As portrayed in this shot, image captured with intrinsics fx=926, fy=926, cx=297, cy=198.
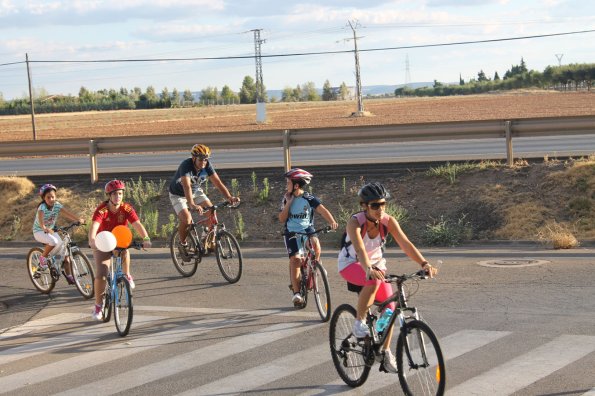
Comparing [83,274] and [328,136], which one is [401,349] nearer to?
[83,274]

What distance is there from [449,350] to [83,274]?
19.9ft

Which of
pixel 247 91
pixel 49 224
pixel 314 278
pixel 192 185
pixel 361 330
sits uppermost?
pixel 247 91

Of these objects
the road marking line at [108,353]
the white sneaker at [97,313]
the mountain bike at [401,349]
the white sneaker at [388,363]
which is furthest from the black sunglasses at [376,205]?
the white sneaker at [97,313]

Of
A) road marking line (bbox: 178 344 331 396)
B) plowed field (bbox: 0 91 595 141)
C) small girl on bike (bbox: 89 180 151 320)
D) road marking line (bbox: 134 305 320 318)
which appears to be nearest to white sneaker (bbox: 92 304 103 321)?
small girl on bike (bbox: 89 180 151 320)

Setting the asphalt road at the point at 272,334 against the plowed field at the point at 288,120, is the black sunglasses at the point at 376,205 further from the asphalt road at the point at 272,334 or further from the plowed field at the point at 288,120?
the plowed field at the point at 288,120

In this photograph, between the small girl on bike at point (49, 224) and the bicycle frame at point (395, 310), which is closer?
the bicycle frame at point (395, 310)

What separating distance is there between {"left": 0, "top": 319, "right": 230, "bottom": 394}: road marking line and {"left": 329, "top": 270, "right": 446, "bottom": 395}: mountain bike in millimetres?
2224

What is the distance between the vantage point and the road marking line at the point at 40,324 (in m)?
11.0

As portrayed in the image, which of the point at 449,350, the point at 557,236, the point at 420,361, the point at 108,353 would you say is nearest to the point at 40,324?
the point at 108,353

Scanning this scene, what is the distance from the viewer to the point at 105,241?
1067 cm

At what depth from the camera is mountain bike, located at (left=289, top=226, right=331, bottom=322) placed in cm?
1057

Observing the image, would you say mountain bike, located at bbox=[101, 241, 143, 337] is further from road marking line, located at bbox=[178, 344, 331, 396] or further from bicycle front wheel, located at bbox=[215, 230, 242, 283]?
bicycle front wheel, located at bbox=[215, 230, 242, 283]

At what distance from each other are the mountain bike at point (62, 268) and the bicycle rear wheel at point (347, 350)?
562cm

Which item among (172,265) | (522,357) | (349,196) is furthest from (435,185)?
(522,357)
